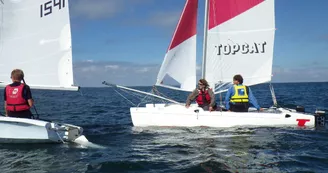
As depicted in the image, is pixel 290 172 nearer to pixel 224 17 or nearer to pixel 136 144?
pixel 136 144

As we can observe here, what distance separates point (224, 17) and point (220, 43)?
37.3 inches

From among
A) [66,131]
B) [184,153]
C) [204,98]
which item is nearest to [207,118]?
[204,98]

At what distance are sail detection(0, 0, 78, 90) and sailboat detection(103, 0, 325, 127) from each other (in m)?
3.09

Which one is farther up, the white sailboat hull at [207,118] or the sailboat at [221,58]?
the sailboat at [221,58]

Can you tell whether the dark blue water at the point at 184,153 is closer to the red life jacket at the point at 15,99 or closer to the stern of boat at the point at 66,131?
the stern of boat at the point at 66,131

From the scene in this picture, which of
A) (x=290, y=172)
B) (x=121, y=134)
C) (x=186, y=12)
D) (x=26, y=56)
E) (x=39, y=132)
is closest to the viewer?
(x=290, y=172)

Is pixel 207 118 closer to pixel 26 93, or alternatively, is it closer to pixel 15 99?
pixel 26 93

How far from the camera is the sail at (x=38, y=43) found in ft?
26.5

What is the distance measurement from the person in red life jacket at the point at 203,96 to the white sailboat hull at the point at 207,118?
0.26 meters

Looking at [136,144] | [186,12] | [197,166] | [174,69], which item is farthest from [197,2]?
[197,166]

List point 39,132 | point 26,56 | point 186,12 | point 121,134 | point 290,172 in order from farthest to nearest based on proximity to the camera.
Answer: point 186,12, point 121,134, point 26,56, point 39,132, point 290,172

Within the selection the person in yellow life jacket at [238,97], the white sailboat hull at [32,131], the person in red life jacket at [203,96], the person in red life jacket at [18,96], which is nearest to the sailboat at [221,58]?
the person in red life jacket at [203,96]

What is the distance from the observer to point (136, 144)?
28.0 ft

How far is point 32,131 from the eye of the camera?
24.8ft
